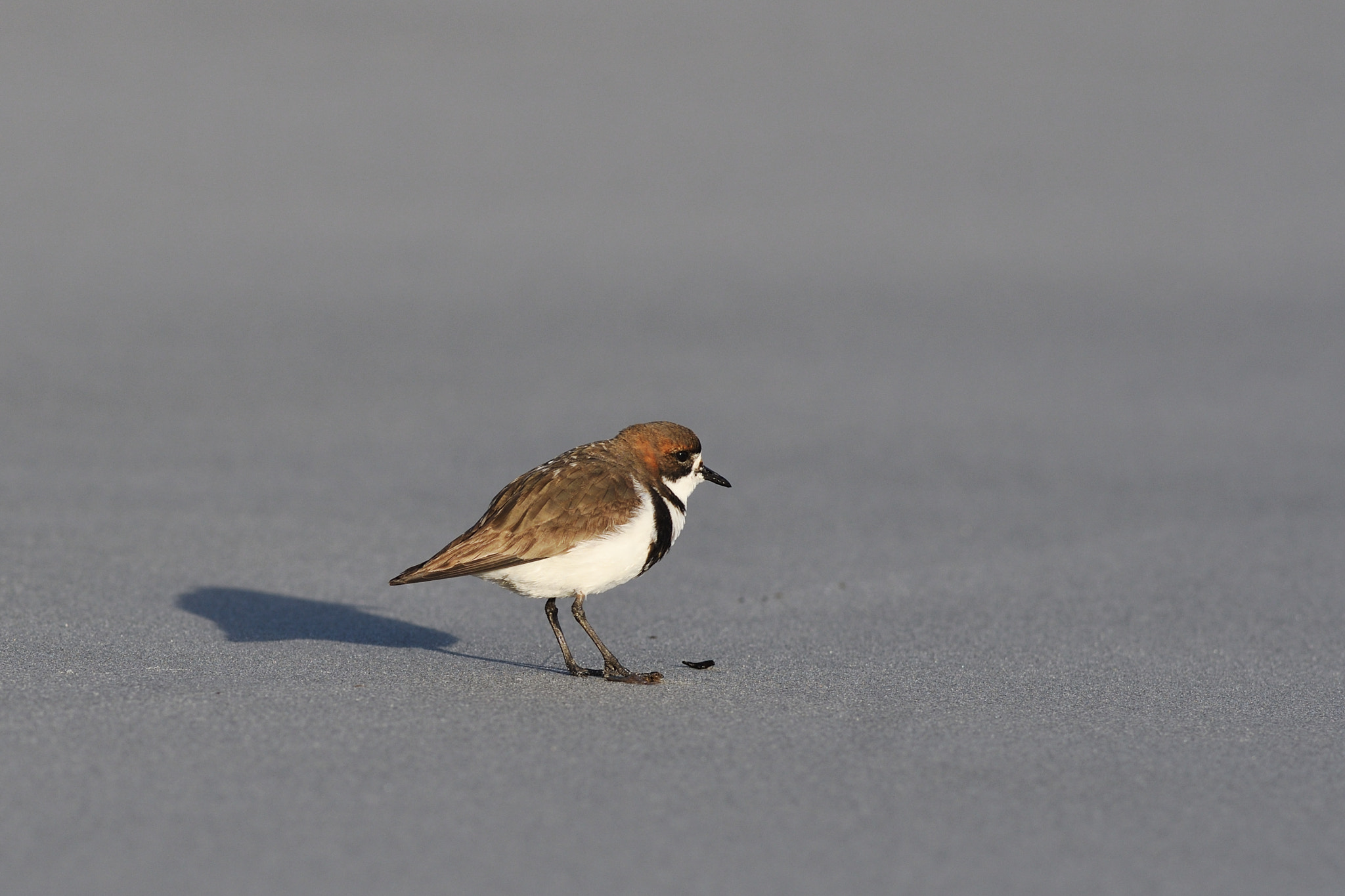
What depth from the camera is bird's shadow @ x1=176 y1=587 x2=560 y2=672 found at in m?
6.25

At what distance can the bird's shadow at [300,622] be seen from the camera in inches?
246

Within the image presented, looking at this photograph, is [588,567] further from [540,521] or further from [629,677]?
[629,677]

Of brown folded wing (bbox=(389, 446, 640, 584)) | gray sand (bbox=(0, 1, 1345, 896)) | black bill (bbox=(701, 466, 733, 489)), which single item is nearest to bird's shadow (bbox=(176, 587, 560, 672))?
gray sand (bbox=(0, 1, 1345, 896))

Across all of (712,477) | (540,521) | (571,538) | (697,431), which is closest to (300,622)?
(540,521)

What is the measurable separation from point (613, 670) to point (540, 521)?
678 millimetres

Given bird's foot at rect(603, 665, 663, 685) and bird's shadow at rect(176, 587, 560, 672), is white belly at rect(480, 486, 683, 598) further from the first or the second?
bird's shadow at rect(176, 587, 560, 672)

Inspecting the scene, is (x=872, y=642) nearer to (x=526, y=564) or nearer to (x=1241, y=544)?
(x=526, y=564)

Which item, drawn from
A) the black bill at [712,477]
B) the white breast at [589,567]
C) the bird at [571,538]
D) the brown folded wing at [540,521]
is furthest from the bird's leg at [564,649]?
the black bill at [712,477]

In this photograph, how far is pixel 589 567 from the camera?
559cm

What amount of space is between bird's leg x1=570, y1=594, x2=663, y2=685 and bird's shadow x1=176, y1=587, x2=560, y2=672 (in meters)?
0.26

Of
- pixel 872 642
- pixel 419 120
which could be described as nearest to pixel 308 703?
pixel 872 642

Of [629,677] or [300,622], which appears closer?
[629,677]

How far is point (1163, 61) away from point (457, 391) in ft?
35.6

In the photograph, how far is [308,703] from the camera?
5.00 meters
